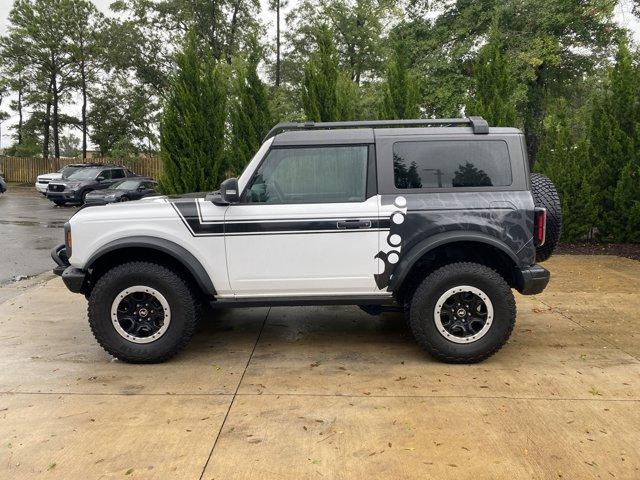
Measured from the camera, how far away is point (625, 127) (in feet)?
32.9

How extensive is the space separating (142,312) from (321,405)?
1762mm

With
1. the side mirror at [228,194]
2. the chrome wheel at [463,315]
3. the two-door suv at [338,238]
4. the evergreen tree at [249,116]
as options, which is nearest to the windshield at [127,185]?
the evergreen tree at [249,116]

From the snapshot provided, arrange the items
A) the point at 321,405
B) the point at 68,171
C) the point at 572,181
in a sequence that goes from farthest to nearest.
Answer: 1. the point at 68,171
2. the point at 572,181
3. the point at 321,405

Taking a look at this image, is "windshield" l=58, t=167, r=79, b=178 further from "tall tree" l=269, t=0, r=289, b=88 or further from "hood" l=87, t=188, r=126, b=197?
"tall tree" l=269, t=0, r=289, b=88

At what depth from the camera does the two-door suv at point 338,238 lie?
4262mm

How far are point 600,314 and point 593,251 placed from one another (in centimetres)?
448

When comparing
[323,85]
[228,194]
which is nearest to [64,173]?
[323,85]

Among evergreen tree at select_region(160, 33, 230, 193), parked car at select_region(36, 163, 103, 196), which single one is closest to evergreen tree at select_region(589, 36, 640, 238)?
evergreen tree at select_region(160, 33, 230, 193)

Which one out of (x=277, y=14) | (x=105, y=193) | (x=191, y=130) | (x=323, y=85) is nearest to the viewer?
(x=191, y=130)

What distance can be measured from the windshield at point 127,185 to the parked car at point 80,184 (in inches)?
73.3

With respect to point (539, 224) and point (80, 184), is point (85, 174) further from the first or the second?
point (539, 224)

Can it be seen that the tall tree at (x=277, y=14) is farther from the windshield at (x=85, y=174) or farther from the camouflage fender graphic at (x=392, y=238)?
A: the camouflage fender graphic at (x=392, y=238)

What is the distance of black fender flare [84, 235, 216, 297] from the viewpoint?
4238 millimetres

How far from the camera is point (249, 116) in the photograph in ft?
38.1
